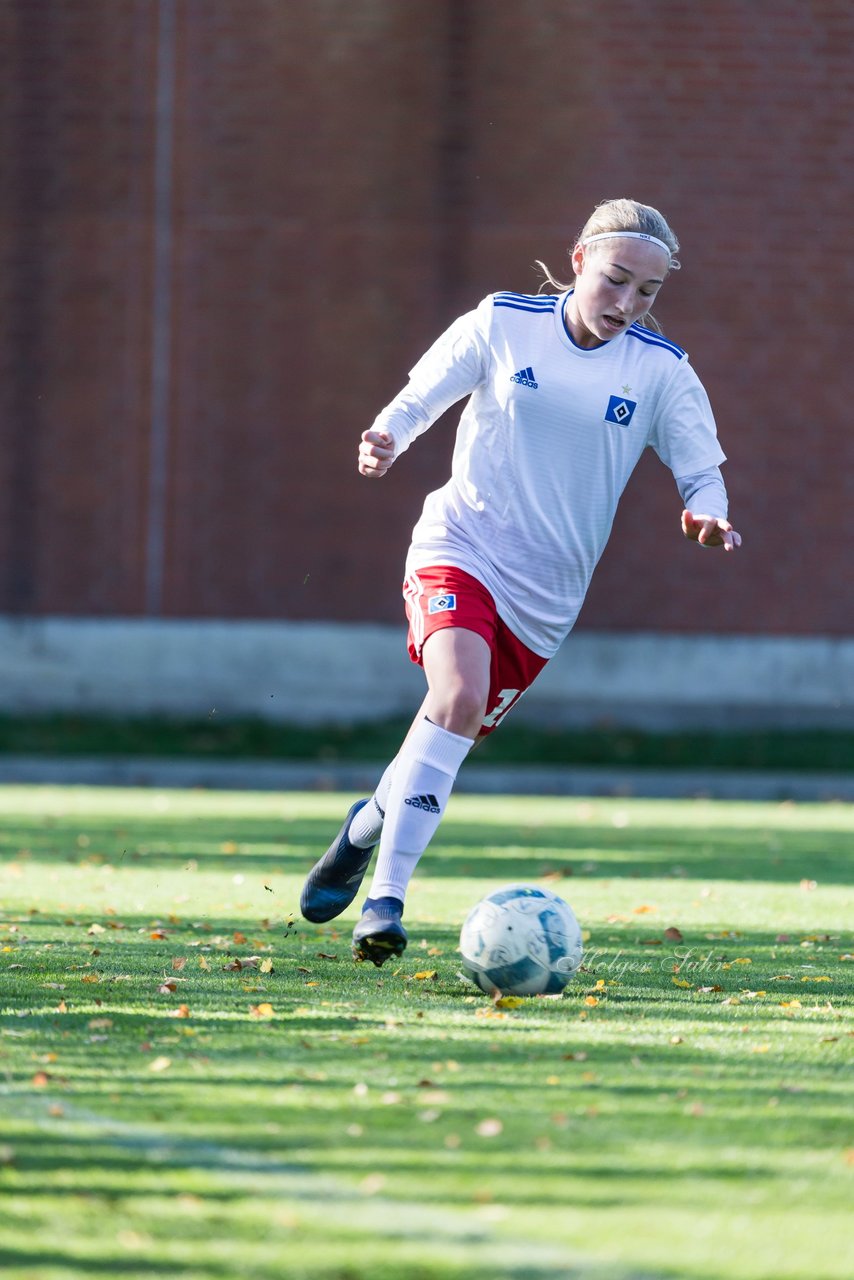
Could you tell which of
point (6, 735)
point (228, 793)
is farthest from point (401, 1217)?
point (6, 735)

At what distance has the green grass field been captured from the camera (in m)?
2.97

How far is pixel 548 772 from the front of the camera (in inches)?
692

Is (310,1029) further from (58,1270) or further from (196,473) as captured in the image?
(196,473)

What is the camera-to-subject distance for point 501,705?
244 inches

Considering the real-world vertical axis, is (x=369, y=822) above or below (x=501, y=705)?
below

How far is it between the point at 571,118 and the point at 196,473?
18.5ft

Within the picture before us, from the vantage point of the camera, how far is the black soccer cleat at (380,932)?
5.33m

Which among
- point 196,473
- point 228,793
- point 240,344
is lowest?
point 228,793

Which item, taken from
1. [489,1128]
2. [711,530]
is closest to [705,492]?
[711,530]

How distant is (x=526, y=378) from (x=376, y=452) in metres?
0.55

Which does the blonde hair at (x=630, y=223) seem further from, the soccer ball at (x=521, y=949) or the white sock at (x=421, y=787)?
the soccer ball at (x=521, y=949)

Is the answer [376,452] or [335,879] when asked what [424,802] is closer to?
[335,879]

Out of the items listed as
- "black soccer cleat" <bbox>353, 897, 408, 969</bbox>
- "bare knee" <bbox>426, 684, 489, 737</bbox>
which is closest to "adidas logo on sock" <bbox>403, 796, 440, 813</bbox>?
"bare knee" <bbox>426, 684, 489, 737</bbox>

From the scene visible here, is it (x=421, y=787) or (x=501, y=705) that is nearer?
(x=421, y=787)
